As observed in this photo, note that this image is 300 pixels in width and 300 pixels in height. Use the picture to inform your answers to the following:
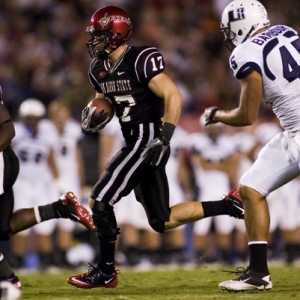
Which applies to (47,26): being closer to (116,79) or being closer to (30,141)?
(30,141)

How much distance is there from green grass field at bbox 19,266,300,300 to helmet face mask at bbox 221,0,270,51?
140 cm

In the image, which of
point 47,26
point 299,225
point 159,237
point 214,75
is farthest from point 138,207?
point 47,26

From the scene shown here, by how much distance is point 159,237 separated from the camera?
7590 mm

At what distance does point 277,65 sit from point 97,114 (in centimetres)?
108

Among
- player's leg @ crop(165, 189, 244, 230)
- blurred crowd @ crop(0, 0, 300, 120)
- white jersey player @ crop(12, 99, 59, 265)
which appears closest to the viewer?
player's leg @ crop(165, 189, 244, 230)

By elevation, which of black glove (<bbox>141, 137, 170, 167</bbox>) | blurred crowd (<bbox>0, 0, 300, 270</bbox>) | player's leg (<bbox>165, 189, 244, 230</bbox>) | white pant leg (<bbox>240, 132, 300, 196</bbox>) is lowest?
player's leg (<bbox>165, 189, 244, 230</bbox>)

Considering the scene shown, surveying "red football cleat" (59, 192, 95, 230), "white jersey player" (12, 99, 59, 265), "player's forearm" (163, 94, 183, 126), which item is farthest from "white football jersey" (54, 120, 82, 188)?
"player's forearm" (163, 94, 183, 126)

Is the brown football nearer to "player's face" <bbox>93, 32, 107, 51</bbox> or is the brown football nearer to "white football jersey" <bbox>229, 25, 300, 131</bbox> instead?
"player's face" <bbox>93, 32, 107, 51</bbox>

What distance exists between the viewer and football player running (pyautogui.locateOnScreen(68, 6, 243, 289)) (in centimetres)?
439

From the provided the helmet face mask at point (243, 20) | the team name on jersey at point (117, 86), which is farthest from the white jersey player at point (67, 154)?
the helmet face mask at point (243, 20)

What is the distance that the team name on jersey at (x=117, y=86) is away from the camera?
4.45 m

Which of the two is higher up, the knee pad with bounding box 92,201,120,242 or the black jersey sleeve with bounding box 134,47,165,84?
the black jersey sleeve with bounding box 134,47,165,84

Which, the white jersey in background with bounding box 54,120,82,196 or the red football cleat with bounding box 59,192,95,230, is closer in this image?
the red football cleat with bounding box 59,192,95,230

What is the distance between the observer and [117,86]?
4465 millimetres
